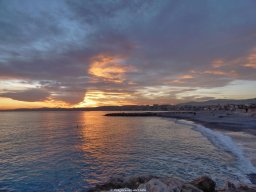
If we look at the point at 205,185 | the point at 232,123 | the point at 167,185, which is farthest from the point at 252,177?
the point at 232,123

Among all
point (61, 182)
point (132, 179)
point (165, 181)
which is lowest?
point (61, 182)

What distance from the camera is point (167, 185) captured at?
8.48 metres

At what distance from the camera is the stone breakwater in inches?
329

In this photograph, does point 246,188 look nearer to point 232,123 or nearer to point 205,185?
point 205,185

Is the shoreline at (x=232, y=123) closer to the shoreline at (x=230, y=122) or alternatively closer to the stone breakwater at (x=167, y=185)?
the shoreline at (x=230, y=122)

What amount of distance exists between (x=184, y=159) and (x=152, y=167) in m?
4.54

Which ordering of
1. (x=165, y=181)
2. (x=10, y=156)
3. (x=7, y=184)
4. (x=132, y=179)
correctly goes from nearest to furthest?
(x=165, y=181) → (x=132, y=179) → (x=7, y=184) → (x=10, y=156)

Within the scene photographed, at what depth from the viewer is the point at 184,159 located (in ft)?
72.0

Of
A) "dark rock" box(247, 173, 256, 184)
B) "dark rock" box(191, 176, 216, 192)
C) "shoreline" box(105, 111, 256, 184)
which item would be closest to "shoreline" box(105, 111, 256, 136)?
"shoreline" box(105, 111, 256, 184)

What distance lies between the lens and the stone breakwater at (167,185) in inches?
329

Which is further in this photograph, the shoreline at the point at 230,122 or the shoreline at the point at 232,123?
the shoreline at the point at 230,122

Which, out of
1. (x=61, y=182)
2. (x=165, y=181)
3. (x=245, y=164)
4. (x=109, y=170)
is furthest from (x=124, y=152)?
(x=165, y=181)

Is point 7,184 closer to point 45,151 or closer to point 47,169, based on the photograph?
point 47,169

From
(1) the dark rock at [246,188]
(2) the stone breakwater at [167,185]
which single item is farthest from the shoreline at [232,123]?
(2) the stone breakwater at [167,185]
